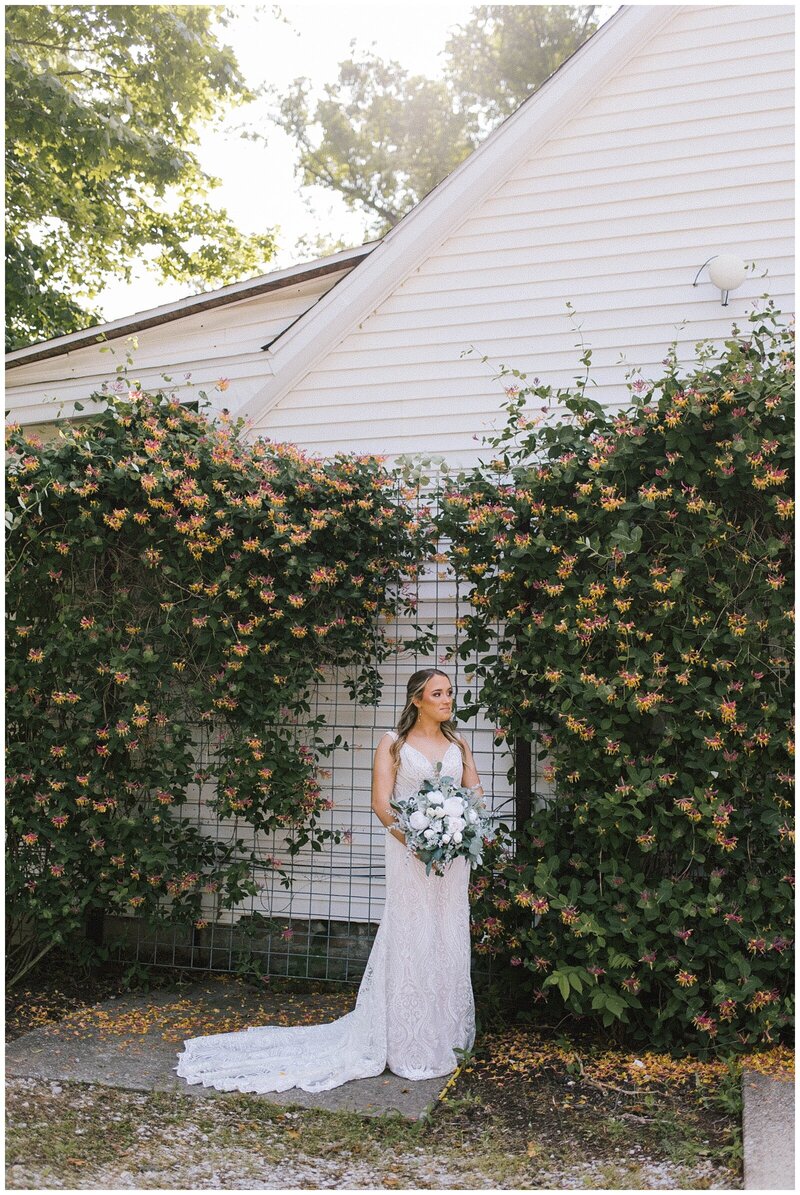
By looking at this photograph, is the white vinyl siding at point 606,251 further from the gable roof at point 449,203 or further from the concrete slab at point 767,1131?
the concrete slab at point 767,1131

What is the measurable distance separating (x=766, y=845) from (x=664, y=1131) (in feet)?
4.41

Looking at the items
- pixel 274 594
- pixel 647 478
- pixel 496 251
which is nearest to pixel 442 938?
pixel 274 594

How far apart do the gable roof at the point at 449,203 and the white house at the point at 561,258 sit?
1cm

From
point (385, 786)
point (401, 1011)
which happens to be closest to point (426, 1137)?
point (401, 1011)

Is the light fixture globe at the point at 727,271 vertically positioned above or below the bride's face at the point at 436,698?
above

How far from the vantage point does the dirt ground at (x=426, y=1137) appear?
3.55m

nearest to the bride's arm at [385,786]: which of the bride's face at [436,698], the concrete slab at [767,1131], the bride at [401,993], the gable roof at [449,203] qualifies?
the bride at [401,993]

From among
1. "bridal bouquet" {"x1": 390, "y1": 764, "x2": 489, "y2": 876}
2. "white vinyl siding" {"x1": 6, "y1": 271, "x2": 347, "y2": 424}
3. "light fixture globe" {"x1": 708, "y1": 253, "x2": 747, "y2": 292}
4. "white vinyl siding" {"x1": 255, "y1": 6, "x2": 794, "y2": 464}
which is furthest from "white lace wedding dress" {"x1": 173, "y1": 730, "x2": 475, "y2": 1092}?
"white vinyl siding" {"x1": 6, "y1": 271, "x2": 347, "y2": 424}

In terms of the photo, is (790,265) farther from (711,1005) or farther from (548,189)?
(711,1005)

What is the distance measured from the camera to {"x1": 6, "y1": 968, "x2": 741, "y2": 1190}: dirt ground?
140 inches

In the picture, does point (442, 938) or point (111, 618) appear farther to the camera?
point (111, 618)

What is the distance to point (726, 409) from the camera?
14.9ft

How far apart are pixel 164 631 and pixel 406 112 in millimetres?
19320

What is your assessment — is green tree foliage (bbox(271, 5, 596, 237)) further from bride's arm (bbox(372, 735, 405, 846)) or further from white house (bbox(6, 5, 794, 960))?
bride's arm (bbox(372, 735, 405, 846))
